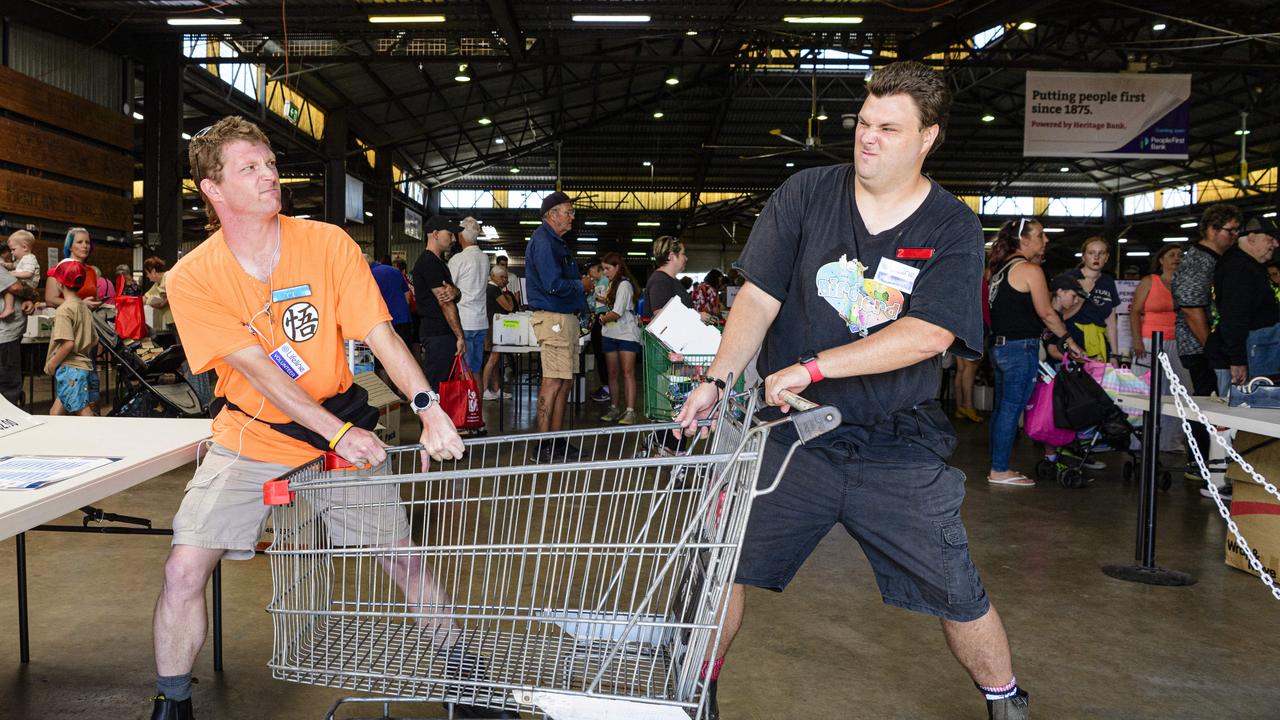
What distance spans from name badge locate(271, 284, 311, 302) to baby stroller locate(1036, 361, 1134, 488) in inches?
191

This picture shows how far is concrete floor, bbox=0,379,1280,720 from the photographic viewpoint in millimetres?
2543

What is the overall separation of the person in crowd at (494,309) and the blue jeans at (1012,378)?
5104mm

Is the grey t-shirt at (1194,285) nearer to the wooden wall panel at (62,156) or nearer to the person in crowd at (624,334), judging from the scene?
the person in crowd at (624,334)

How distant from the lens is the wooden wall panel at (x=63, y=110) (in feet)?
28.8

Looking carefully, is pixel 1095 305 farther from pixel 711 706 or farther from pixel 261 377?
pixel 261 377

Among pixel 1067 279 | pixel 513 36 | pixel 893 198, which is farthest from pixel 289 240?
pixel 513 36

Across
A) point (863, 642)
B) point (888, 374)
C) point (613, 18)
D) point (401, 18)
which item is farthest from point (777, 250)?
point (401, 18)

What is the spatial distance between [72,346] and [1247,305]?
25.0 ft

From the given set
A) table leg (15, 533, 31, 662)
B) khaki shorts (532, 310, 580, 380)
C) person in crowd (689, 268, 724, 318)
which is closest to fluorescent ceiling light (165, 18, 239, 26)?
person in crowd (689, 268, 724, 318)

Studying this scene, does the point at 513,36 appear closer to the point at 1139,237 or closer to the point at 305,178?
the point at 305,178

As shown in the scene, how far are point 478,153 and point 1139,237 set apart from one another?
73.9 ft

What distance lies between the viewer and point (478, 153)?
75.7 feet

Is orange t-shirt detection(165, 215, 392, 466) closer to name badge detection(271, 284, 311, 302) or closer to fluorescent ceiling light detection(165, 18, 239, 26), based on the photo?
name badge detection(271, 284, 311, 302)

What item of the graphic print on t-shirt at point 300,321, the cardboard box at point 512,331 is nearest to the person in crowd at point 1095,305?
the cardboard box at point 512,331
